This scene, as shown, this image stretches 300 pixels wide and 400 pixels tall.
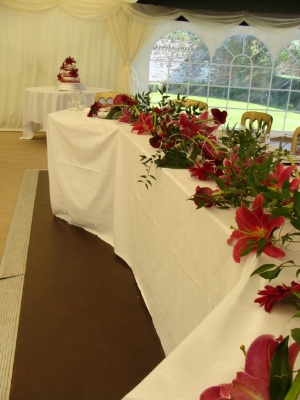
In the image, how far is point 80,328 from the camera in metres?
2.08

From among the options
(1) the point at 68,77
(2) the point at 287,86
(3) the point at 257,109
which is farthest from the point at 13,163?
(2) the point at 287,86

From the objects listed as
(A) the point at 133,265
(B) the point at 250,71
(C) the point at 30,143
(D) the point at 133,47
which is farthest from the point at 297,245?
(B) the point at 250,71

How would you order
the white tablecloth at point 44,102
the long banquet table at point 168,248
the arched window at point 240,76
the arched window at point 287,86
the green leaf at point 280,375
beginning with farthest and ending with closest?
the arched window at point 287,86 → the arched window at point 240,76 → the white tablecloth at point 44,102 → the long banquet table at point 168,248 → the green leaf at point 280,375

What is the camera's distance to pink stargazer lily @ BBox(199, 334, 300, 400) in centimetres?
58

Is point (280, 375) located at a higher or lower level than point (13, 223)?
higher

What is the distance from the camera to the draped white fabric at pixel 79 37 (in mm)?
6703

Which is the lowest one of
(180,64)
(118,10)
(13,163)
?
(13,163)

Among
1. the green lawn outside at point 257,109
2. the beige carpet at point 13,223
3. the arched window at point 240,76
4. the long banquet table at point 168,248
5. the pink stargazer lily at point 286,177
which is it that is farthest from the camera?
the green lawn outside at point 257,109

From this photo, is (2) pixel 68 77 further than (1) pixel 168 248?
Yes

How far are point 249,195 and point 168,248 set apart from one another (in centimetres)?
58

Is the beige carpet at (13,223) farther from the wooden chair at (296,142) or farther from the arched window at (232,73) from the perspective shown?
the arched window at (232,73)

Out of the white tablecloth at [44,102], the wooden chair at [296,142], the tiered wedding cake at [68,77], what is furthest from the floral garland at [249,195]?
the tiered wedding cake at [68,77]

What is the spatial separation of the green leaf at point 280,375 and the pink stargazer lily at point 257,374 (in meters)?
0.01

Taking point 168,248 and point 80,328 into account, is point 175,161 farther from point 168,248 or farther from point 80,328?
point 80,328
